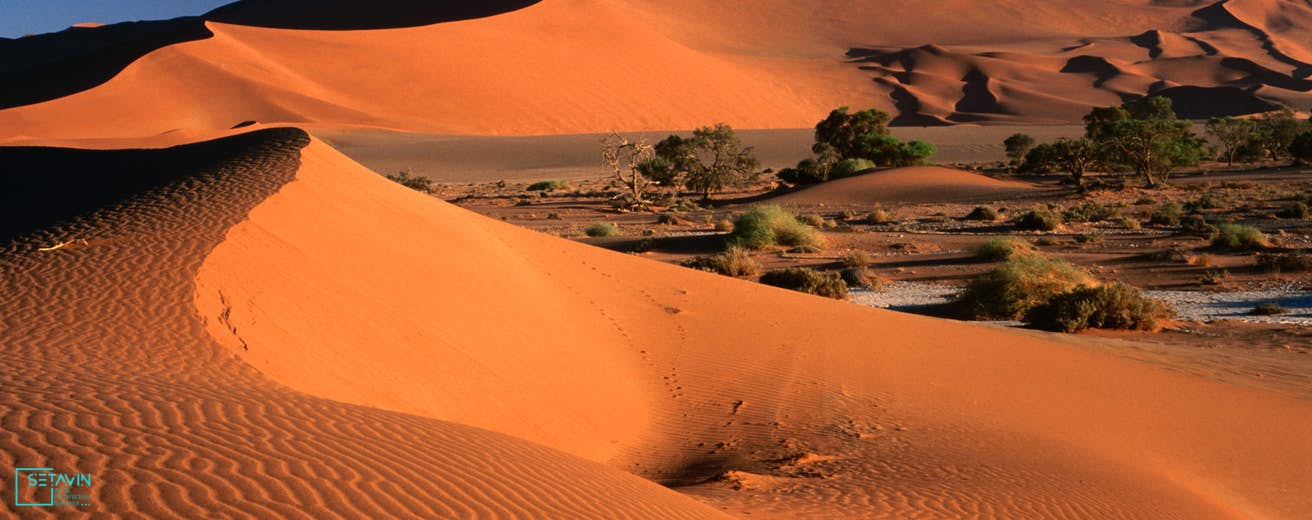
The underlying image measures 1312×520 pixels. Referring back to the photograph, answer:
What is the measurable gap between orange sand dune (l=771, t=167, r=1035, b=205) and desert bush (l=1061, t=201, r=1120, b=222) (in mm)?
4639

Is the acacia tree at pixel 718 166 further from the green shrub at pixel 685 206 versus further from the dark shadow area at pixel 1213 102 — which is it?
the dark shadow area at pixel 1213 102

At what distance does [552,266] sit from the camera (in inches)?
591

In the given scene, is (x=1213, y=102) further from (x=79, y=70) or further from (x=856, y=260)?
(x=79, y=70)

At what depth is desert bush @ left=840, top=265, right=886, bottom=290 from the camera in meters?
20.7

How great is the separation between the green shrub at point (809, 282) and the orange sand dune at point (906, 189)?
1876 centimetres

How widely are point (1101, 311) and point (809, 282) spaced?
528 centimetres

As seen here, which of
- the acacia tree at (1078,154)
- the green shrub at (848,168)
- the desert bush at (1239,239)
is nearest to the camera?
the desert bush at (1239,239)

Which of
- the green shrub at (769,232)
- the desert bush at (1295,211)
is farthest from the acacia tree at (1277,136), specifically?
the green shrub at (769,232)

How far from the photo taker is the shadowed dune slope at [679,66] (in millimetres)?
78938

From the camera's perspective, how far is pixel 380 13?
384 feet

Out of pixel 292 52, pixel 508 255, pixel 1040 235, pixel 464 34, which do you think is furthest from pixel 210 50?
pixel 508 255

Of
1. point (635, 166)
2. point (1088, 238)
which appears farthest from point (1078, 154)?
point (635, 166)

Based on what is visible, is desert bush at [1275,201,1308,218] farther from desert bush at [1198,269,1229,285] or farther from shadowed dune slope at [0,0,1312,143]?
shadowed dune slope at [0,0,1312,143]

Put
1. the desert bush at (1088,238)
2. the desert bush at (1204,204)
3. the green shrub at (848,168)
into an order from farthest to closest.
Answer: the green shrub at (848,168) < the desert bush at (1204,204) < the desert bush at (1088,238)
